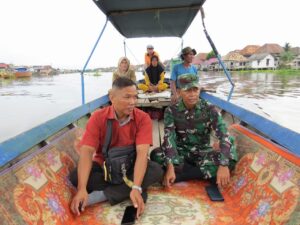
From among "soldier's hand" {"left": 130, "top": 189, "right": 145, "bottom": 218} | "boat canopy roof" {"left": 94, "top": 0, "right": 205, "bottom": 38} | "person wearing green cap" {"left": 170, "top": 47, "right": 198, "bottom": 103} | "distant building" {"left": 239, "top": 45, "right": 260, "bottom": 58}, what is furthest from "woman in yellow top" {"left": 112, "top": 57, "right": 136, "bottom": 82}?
"distant building" {"left": 239, "top": 45, "right": 260, "bottom": 58}

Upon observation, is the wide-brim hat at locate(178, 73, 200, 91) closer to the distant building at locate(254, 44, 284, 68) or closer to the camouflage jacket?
the camouflage jacket

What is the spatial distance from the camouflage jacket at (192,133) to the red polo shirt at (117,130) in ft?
1.33

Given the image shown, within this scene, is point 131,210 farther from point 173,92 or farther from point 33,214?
point 173,92

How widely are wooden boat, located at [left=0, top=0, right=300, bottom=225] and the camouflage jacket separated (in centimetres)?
24

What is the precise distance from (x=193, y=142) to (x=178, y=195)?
553 millimetres

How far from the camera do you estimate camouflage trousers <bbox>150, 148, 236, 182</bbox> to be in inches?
95.1

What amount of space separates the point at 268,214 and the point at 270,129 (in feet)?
2.30

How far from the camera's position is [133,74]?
565cm

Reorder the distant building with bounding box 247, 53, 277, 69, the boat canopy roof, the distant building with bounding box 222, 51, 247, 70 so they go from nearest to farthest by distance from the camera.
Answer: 1. the boat canopy roof
2. the distant building with bounding box 247, 53, 277, 69
3. the distant building with bounding box 222, 51, 247, 70

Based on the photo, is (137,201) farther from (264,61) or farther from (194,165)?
(264,61)

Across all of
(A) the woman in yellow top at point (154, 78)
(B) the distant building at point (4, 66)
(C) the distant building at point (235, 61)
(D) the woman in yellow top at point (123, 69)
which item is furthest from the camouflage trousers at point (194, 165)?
(B) the distant building at point (4, 66)

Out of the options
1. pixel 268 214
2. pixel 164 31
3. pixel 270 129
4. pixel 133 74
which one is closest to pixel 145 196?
pixel 268 214

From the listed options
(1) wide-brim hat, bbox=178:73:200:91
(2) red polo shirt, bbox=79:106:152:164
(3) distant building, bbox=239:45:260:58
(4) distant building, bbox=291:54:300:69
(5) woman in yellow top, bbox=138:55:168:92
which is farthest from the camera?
(3) distant building, bbox=239:45:260:58

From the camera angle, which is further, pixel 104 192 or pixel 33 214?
pixel 104 192
